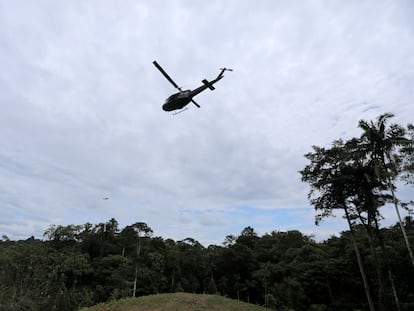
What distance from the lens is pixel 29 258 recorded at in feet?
106

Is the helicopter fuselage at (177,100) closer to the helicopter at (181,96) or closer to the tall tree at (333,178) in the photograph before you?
the helicopter at (181,96)

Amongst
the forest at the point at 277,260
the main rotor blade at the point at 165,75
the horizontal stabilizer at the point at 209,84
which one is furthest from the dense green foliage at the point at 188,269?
the main rotor blade at the point at 165,75

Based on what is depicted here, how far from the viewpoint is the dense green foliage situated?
28.4 meters

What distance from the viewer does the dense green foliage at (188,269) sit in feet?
93.1

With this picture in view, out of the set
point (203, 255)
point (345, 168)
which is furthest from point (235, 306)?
point (203, 255)

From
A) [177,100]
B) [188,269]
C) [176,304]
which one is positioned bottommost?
[176,304]

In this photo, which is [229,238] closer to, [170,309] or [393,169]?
[170,309]

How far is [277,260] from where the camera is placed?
46906mm

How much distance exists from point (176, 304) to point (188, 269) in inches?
1079

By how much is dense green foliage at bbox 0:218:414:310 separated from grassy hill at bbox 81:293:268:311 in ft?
24.4

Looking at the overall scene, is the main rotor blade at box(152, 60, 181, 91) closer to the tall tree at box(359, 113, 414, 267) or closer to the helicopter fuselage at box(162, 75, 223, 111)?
the helicopter fuselage at box(162, 75, 223, 111)

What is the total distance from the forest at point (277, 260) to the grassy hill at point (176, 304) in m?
7.07

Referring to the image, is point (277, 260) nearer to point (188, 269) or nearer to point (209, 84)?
point (188, 269)

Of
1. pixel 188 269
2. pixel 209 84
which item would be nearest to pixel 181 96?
pixel 209 84
